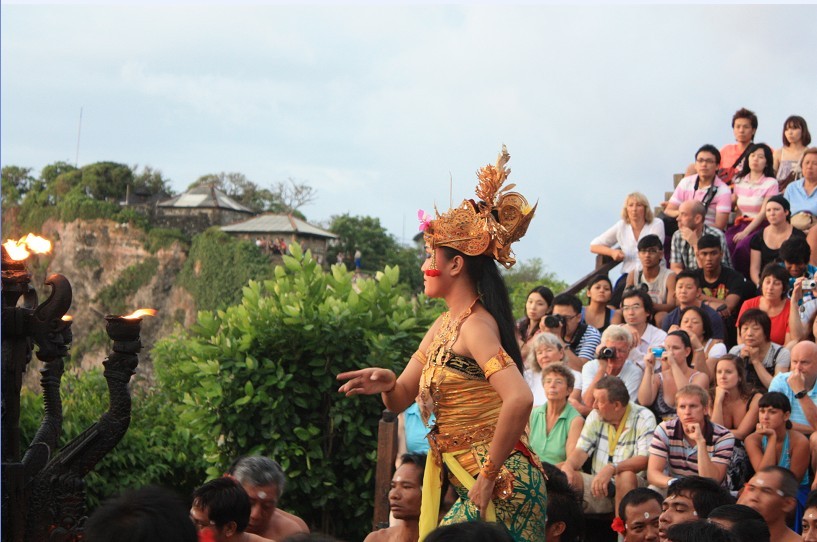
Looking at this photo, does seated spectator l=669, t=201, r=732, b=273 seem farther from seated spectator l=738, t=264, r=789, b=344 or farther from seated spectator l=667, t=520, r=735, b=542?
seated spectator l=667, t=520, r=735, b=542

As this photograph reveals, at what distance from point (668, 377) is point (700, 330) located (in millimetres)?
643

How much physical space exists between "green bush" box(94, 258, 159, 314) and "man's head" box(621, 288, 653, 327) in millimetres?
49330

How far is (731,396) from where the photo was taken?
23.0ft

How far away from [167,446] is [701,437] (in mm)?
5051

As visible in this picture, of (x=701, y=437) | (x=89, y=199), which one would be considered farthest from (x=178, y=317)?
(x=701, y=437)

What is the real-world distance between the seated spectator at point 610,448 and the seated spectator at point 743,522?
1.88 m

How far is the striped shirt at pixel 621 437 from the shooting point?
22.6 feet

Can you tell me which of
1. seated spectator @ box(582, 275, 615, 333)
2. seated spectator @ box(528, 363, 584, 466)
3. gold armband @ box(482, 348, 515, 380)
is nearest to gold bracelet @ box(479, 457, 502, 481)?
gold armband @ box(482, 348, 515, 380)

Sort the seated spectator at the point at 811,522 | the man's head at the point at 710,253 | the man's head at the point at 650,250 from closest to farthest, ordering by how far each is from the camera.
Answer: the seated spectator at the point at 811,522, the man's head at the point at 710,253, the man's head at the point at 650,250

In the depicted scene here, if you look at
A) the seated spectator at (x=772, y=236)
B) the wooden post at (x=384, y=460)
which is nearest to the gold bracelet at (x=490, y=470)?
the wooden post at (x=384, y=460)

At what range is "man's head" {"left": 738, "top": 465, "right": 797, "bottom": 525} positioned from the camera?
5.52 m

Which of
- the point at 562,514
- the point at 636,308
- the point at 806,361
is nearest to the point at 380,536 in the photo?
the point at 562,514

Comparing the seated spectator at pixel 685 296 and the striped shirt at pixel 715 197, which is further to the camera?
the striped shirt at pixel 715 197

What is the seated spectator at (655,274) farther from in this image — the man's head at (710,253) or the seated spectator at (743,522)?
the seated spectator at (743,522)
